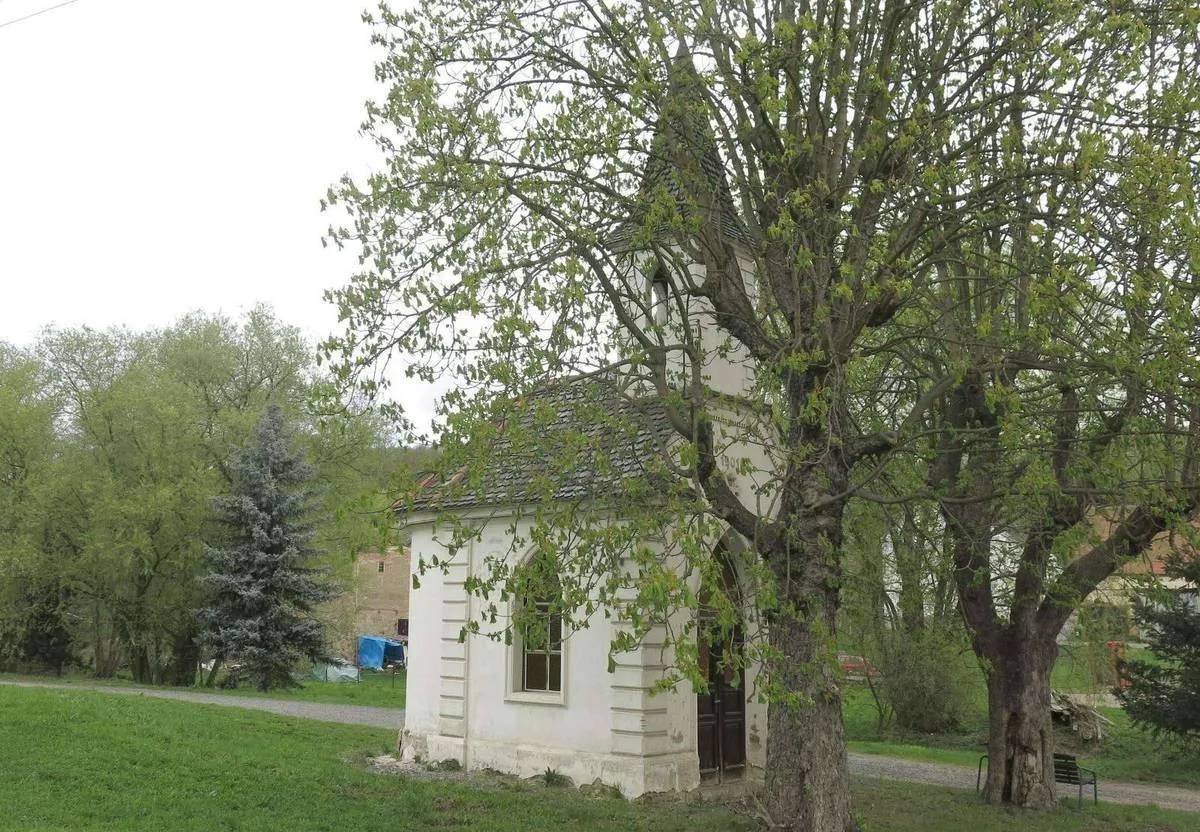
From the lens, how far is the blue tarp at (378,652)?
42.0m

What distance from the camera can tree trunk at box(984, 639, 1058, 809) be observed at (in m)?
13.4

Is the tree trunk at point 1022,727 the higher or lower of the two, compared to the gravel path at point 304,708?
higher

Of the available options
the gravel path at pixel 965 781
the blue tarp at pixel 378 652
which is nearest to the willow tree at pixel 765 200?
the gravel path at pixel 965 781

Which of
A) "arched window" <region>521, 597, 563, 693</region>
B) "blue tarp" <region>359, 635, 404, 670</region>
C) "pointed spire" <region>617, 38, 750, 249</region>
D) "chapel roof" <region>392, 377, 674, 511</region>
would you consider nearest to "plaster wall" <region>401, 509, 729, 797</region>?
"arched window" <region>521, 597, 563, 693</region>

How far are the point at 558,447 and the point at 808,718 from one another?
11.6 ft

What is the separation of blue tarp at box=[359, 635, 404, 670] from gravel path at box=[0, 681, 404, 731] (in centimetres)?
1512

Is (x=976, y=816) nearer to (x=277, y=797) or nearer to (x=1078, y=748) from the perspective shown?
(x=277, y=797)

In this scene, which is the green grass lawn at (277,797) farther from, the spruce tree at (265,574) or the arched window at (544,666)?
the spruce tree at (265,574)

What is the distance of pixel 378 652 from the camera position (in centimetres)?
4228

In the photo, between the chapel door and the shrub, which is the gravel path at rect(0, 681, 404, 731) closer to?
the chapel door

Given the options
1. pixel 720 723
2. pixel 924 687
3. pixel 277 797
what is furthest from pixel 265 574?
pixel 720 723

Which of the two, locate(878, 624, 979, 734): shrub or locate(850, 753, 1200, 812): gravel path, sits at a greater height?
locate(878, 624, 979, 734): shrub

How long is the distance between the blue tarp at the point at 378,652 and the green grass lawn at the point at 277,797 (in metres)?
26.6

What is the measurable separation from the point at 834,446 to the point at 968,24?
15.5 ft
